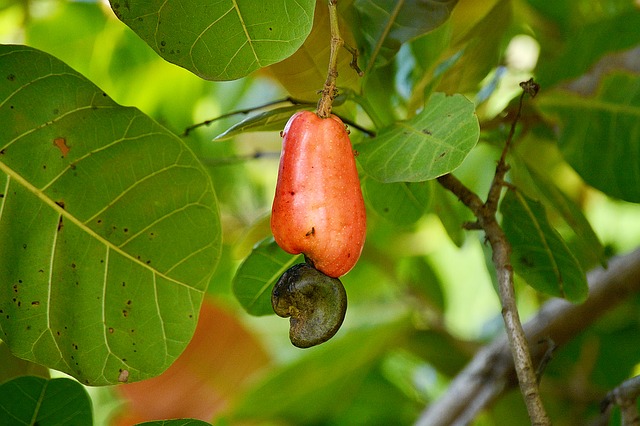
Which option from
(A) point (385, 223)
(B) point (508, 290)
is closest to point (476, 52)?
(B) point (508, 290)

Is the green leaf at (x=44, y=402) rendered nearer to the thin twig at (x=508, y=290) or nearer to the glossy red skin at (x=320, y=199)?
the glossy red skin at (x=320, y=199)

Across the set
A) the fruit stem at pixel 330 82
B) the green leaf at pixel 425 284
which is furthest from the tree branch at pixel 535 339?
the fruit stem at pixel 330 82

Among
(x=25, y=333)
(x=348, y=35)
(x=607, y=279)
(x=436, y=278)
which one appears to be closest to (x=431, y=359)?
(x=436, y=278)

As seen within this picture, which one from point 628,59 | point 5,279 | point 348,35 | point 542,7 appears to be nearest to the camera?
point 5,279

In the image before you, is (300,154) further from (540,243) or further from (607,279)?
(607,279)

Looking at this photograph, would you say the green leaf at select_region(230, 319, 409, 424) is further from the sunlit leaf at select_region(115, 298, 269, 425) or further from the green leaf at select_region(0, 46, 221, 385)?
the green leaf at select_region(0, 46, 221, 385)

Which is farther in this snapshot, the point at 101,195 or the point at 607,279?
the point at 607,279

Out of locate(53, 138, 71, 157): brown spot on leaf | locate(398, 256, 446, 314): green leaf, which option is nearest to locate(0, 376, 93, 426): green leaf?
locate(53, 138, 71, 157): brown spot on leaf
